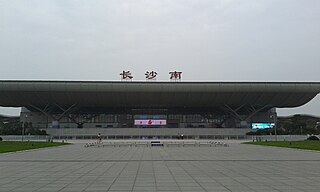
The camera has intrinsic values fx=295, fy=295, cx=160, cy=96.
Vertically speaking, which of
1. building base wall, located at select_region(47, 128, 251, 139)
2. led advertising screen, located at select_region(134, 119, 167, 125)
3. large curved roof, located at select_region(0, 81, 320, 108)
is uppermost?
large curved roof, located at select_region(0, 81, 320, 108)

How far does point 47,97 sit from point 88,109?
56.0 ft

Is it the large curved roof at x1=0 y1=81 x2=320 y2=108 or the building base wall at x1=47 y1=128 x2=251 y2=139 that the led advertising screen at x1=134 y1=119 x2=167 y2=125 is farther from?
the large curved roof at x1=0 y1=81 x2=320 y2=108

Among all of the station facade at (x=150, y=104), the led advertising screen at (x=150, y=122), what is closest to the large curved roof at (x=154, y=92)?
the station facade at (x=150, y=104)

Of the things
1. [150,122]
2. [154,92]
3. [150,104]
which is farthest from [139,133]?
[154,92]

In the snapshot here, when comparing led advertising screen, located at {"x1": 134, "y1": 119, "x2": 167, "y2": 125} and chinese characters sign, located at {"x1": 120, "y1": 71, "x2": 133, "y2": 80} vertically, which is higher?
chinese characters sign, located at {"x1": 120, "y1": 71, "x2": 133, "y2": 80}

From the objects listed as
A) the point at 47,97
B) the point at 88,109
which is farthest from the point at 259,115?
the point at 47,97

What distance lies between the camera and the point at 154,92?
61938 millimetres

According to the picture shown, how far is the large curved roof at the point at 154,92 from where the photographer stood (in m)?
60.2

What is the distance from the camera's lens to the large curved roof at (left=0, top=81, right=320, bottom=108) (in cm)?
6019

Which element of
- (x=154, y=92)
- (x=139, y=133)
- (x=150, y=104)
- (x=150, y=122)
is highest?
(x=154, y=92)

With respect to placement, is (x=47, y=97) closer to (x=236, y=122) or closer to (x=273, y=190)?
(x=236, y=122)

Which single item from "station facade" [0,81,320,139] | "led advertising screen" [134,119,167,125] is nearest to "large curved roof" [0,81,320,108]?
"station facade" [0,81,320,139]

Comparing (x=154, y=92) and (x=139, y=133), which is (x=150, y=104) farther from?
(x=154, y=92)

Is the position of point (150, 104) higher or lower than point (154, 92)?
lower
